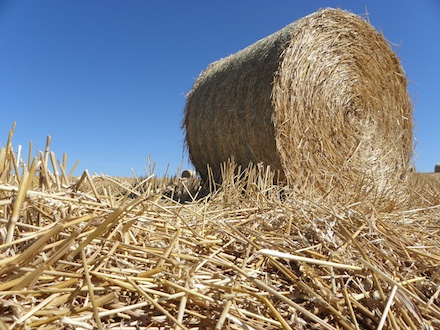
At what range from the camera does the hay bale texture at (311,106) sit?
2.66 metres

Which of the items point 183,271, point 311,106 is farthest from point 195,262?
point 311,106

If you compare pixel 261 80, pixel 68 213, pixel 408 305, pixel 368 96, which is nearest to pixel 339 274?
pixel 408 305

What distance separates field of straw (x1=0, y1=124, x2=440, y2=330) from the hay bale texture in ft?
5.37

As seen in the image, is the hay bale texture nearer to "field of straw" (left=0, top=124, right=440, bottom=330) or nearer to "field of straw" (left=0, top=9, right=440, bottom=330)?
"field of straw" (left=0, top=9, right=440, bottom=330)

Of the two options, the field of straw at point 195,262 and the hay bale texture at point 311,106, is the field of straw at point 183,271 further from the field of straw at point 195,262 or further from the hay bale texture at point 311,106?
the hay bale texture at point 311,106

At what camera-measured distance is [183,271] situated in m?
0.75

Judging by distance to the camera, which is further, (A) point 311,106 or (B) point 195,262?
(A) point 311,106

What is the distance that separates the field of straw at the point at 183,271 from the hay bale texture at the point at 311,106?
164 centimetres

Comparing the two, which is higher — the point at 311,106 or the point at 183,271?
the point at 311,106

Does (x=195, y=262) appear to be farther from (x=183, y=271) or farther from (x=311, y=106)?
(x=311, y=106)

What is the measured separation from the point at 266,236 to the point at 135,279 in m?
0.42

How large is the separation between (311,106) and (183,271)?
2303 mm

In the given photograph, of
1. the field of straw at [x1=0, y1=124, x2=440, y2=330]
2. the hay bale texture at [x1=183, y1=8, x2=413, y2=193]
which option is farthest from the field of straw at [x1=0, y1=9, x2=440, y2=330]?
the hay bale texture at [x1=183, y1=8, x2=413, y2=193]

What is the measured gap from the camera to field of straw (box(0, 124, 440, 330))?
2.12 ft
